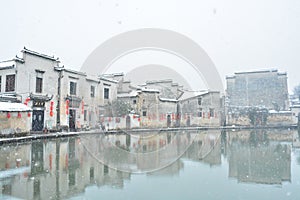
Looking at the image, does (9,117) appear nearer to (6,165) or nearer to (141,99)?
(6,165)

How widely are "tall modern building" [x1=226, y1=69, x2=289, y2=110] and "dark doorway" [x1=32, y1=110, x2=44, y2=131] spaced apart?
29394mm

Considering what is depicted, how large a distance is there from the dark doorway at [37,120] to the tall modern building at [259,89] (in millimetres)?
29394

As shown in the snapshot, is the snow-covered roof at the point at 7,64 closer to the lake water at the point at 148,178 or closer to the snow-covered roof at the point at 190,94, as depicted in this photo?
the lake water at the point at 148,178

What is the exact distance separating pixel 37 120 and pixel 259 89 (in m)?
37.0

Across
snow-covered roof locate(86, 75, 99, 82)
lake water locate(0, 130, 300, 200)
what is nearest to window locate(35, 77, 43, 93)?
snow-covered roof locate(86, 75, 99, 82)

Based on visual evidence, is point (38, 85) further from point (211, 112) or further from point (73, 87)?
point (211, 112)

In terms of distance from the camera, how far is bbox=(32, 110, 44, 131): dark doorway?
18562mm

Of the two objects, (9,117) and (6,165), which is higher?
(9,117)

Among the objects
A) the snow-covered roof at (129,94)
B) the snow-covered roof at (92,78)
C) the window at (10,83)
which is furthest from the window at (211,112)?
the window at (10,83)

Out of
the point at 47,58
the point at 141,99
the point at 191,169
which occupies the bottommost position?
the point at 191,169

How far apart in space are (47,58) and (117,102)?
8.24 meters

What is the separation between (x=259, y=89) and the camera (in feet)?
140

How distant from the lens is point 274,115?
34.4 m

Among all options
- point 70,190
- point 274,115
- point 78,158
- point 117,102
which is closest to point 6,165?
point 78,158
